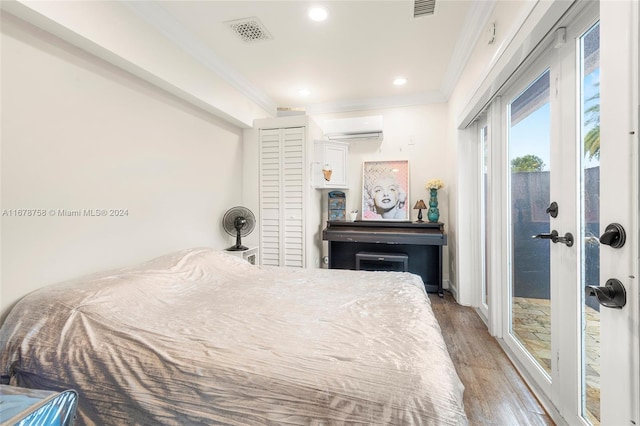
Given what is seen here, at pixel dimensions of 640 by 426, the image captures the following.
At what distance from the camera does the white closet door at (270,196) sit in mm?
3359

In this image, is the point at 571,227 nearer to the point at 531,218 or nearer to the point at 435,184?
the point at 531,218

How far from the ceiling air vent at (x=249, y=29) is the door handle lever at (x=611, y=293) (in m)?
2.55

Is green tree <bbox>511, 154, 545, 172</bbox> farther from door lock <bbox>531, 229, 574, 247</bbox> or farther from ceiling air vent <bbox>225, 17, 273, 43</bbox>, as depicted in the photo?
ceiling air vent <bbox>225, 17, 273, 43</bbox>

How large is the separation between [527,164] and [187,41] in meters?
2.78

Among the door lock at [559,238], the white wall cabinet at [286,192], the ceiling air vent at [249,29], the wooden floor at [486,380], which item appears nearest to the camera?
the door lock at [559,238]

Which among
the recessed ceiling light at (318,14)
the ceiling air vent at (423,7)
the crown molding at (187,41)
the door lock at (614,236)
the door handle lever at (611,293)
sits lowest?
the door handle lever at (611,293)

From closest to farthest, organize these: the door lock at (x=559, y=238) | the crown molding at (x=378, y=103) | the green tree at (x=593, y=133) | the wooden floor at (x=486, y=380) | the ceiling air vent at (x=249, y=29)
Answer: the green tree at (x=593, y=133), the door lock at (x=559, y=238), the wooden floor at (x=486, y=380), the ceiling air vent at (x=249, y=29), the crown molding at (x=378, y=103)

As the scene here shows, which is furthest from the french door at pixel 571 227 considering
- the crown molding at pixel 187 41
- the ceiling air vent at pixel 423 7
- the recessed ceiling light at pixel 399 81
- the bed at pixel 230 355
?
the crown molding at pixel 187 41

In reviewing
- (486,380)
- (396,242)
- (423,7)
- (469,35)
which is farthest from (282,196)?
(486,380)

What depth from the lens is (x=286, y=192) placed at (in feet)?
10.9

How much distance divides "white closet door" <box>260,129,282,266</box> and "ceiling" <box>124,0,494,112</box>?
62cm

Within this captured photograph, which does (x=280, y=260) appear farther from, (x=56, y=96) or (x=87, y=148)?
(x=56, y=96)

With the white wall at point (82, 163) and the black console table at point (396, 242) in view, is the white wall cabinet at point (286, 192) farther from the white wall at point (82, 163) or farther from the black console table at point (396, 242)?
the white wall at point (82, 163)

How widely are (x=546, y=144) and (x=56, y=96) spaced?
2.79 meters
